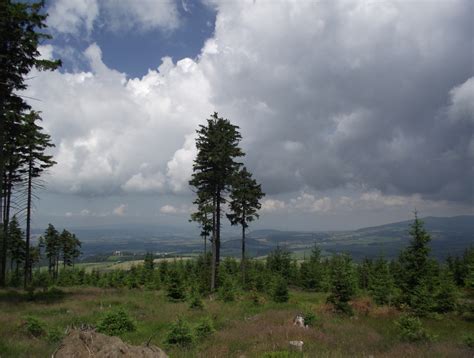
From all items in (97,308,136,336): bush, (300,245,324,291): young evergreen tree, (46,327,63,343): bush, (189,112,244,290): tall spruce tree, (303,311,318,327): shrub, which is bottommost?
(300,245,324,291): young evergreen tree

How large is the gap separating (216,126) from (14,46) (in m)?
16.3

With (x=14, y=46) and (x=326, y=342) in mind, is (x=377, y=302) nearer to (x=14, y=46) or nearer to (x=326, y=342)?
(x=326, y=342)

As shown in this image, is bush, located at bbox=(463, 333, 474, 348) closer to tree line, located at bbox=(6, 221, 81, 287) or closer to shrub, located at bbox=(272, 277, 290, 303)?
shrub, located at bbox=(272, 277, 290, 303)

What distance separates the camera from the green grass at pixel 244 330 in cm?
966

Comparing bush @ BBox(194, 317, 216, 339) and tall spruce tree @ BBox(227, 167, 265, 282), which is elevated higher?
tall spruce tree @ BBox(227, 167, 265, 282)

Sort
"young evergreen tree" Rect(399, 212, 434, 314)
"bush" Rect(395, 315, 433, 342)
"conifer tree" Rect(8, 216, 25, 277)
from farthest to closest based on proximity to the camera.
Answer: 1. "conifer tree" Rect(8, 216, 25, 277)
2. "young evergreen tree" Rect(399, 212, 434, 314)
3. "bush" Rect(395, 315, 433, 342)

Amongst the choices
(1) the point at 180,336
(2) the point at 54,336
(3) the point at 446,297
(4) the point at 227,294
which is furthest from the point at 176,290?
(3) the point at 446,297

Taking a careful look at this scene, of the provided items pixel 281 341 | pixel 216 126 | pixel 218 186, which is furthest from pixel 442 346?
pixel 216 126

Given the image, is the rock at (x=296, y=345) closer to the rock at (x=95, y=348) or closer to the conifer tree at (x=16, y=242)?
the rock at (x=95, y=348)

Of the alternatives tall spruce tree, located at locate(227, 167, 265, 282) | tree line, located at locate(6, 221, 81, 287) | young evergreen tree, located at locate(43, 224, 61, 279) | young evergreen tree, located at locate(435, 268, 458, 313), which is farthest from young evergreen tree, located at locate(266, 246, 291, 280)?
young evergreen tree, located at locate(43, 224, 61, 279)

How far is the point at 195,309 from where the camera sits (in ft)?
64.2

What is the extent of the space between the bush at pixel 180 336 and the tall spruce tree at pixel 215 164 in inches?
673

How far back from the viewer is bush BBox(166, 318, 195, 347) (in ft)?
35.0

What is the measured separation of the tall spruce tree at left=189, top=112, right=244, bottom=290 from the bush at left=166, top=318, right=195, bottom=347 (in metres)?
17.1
